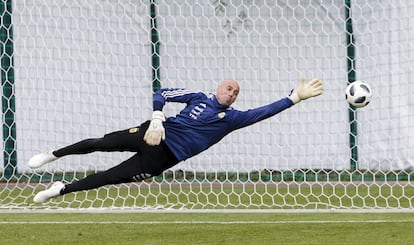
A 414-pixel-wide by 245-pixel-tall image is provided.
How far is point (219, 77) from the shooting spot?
617 inches

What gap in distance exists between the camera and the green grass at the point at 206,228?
1062 cm

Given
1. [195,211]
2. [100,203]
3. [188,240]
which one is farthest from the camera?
[100,203]

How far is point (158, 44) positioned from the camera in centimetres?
1582

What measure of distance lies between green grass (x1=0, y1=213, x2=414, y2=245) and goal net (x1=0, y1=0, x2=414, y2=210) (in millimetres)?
2429

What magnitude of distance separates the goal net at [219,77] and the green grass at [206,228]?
2429mm

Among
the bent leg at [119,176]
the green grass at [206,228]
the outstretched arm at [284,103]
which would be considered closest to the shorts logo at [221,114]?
the outstretched arm at [284,103]

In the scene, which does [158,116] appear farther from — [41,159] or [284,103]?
[41,159]

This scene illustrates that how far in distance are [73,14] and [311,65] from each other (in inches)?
133

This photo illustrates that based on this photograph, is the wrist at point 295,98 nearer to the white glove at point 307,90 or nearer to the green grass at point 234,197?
the white glove at point 307,90

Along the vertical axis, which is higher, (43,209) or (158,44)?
(158,44)

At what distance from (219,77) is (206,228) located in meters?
4.53

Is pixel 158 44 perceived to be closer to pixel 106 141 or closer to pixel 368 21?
pixel 368 21

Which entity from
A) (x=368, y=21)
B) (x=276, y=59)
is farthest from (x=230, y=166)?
(x=368, y=21)

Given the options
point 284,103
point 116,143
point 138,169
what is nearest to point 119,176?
point 138,169
